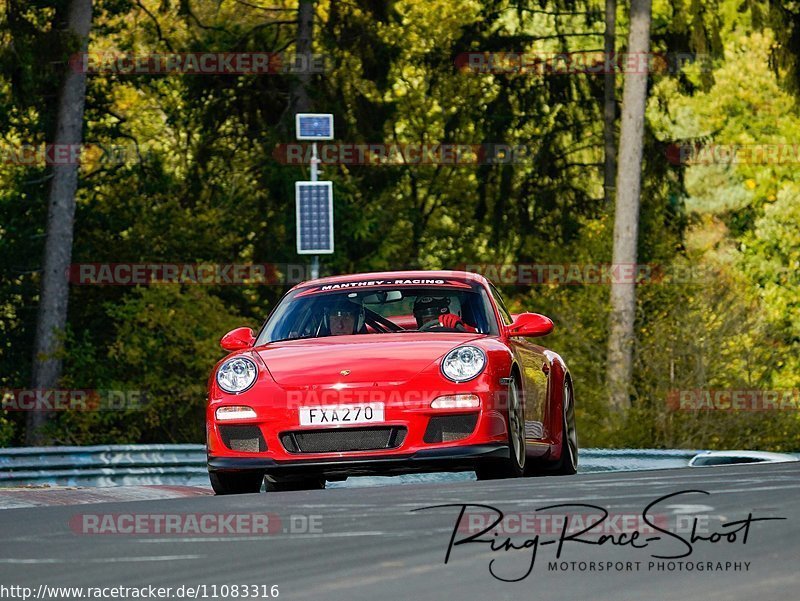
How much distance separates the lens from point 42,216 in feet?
124

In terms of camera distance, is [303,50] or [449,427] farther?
[303,50]

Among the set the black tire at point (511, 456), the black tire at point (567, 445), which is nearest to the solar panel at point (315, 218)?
the black tire at point (567, 445)

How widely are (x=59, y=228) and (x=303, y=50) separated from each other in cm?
835

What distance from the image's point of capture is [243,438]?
10.6 meters

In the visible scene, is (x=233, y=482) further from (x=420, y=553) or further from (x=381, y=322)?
(x=420, y=553)

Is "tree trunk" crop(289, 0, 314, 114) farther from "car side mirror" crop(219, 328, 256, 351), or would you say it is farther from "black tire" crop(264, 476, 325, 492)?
"car side mirror" crop(219, 328, 256, 351)

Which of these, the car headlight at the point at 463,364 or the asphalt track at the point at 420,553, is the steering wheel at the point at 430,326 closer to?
the car headlight at the point at 463,364

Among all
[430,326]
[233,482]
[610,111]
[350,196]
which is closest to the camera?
[233,482]

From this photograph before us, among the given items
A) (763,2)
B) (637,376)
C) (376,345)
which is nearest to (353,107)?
(763,2)

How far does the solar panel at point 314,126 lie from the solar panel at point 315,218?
2.68ft

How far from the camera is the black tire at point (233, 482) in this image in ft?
35.9

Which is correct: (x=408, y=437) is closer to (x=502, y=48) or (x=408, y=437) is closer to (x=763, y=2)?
(x=763, y=2)

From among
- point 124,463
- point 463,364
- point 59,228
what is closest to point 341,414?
point 463,364

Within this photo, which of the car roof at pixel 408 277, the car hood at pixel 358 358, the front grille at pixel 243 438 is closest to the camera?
the car hood at pixel 358 358
